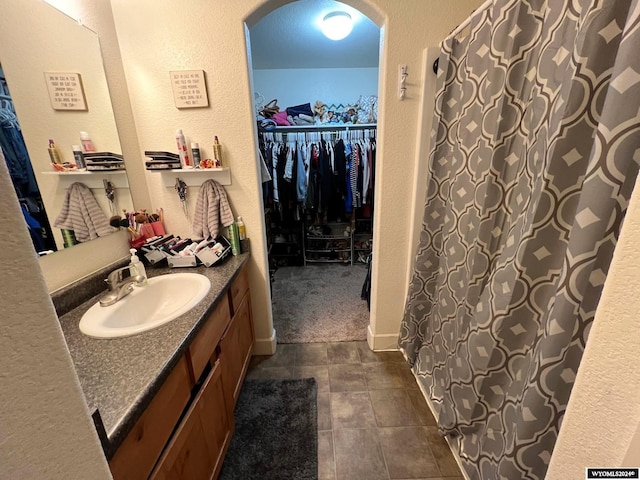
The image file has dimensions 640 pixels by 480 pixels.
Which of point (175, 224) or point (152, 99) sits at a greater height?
point (152, 99)

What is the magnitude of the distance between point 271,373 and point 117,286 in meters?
1.05

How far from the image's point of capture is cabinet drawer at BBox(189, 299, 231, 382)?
36.1 inches

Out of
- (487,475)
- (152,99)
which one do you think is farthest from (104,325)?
(487,475)

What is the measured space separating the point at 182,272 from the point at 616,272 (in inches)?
58.2

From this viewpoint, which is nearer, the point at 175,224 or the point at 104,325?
the point at 104,325

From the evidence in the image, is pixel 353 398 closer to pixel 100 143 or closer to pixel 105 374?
pixel 105 374

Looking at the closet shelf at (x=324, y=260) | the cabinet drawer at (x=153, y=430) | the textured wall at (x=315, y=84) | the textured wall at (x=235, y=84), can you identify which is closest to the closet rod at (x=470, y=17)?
the textured wall at (x=235, y=84)

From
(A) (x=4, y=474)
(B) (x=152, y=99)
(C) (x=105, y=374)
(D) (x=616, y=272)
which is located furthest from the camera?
(B) (x=152, y=99)

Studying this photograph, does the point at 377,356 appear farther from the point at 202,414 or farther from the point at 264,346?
the point at 202,414

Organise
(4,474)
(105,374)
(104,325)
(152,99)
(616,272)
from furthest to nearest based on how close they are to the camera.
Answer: (152,99)
(104,325)
(105,374)
(616,272)
(4,474)

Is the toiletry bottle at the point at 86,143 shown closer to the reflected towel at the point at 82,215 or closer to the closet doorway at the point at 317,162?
the reflected towel at the point at 82,215

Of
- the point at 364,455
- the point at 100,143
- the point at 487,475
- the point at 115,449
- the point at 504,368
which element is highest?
the point at 100,143

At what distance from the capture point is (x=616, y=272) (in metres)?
0.39

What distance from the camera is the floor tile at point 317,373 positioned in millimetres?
1633
